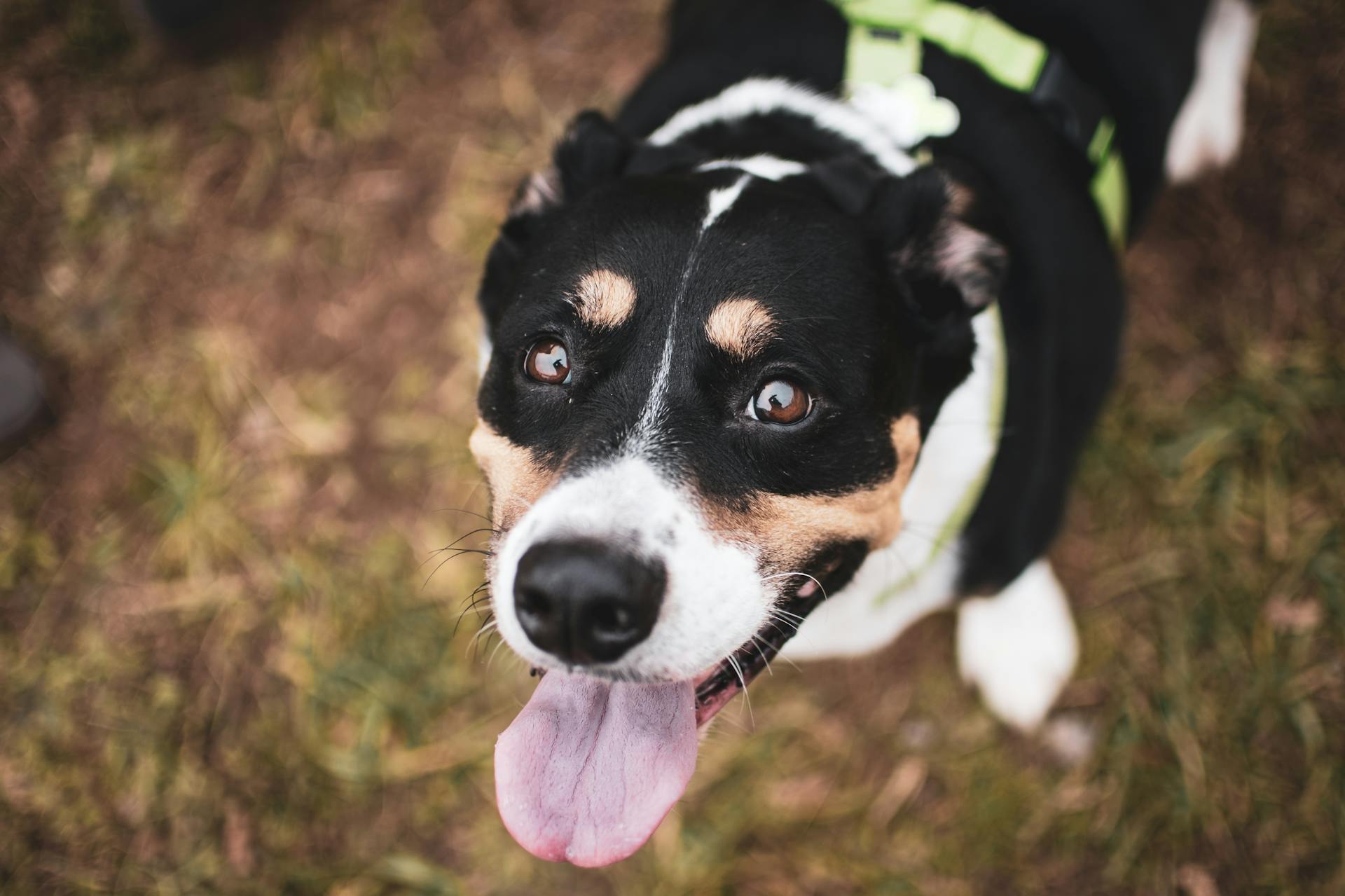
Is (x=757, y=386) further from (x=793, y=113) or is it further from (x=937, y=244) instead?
(x=793, y=113)

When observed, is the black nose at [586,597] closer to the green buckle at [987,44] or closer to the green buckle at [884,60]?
the green buckle at [884,60]

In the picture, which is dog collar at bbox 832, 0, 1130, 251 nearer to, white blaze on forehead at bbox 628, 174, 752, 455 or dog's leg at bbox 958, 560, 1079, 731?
white blaze on forehead at bbox 628, 174, 752, 455

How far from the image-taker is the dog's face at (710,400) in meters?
1.62

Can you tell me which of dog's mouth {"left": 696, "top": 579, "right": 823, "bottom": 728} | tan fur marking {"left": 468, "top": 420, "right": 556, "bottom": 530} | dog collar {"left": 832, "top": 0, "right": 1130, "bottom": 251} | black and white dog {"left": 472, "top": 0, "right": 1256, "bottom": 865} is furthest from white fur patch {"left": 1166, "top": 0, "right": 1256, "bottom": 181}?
tan fur marking {"left": 468, "top": 420, "right": 556, "bottom": 530}

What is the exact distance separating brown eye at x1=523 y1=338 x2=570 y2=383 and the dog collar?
1.13m

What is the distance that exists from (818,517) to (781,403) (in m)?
0.23

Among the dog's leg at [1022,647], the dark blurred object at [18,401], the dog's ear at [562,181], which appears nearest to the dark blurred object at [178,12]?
the dark blurred object at [18,401]

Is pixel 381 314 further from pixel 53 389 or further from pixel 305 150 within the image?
pixel 53 389

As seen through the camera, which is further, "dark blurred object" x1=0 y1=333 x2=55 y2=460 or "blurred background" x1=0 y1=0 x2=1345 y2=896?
"dark blurred object" x1=0 y1=333 x2=55 y2=460

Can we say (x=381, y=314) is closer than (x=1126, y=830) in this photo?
No

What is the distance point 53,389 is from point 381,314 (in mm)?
1324

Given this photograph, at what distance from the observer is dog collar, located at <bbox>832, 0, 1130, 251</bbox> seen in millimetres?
2408

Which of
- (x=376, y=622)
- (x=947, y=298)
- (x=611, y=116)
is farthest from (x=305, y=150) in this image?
(x=947, y=298)

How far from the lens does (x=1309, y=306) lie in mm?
3436
